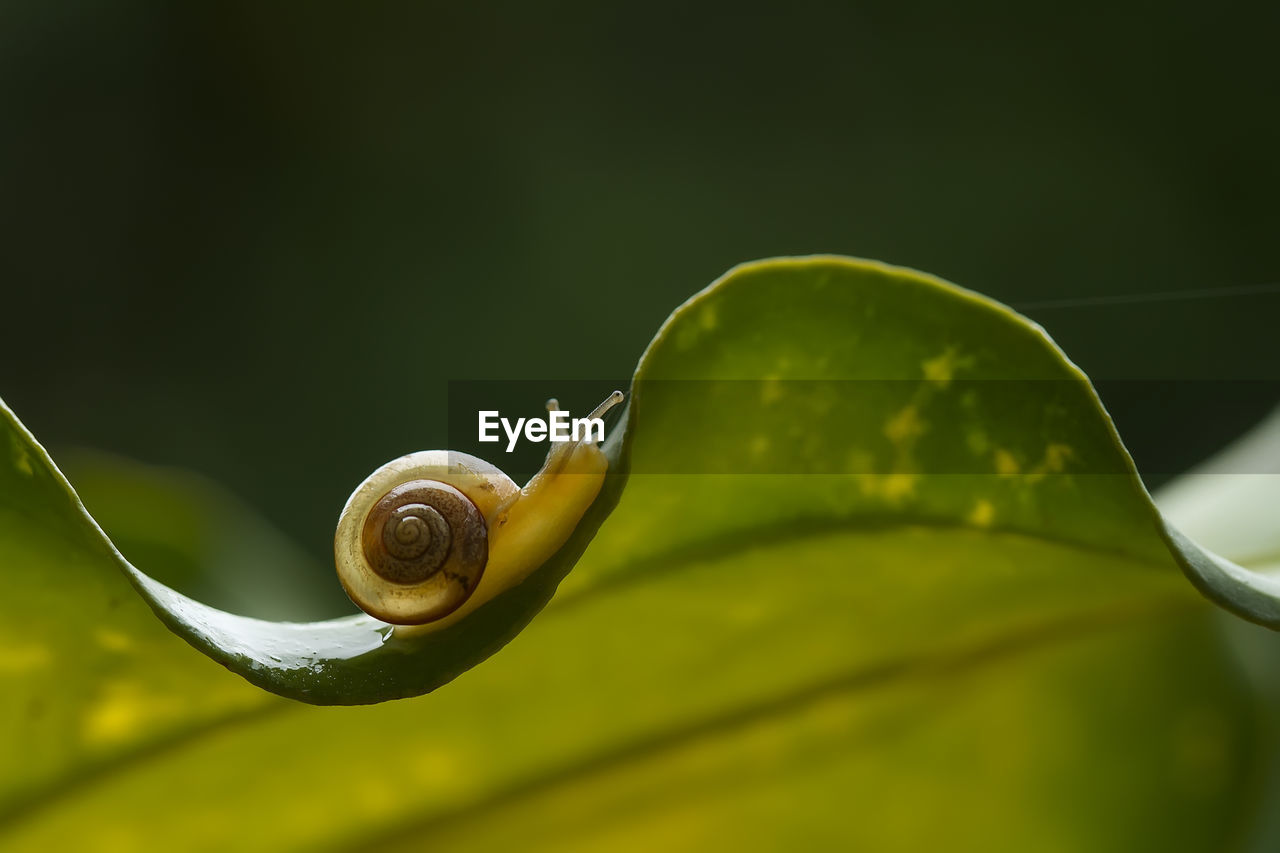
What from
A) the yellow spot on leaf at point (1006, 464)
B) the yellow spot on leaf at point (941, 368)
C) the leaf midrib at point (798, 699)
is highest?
the yellow spot on leaf at point (941, 368)

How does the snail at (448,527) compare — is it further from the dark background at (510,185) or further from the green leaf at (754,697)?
the dark background at (510,185)

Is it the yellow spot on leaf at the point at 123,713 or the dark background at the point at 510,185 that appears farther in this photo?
the dark background at the point at 510,185

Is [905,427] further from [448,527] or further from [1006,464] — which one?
[448,527]

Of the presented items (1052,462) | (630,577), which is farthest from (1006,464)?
(630,577)

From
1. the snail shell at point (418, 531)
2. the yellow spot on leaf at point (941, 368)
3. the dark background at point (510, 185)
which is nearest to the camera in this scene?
the yellow spot on leaf at point (941, 368)

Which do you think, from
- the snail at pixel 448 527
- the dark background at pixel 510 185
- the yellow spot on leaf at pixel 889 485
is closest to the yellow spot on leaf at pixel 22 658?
the snail at pixel 448 527

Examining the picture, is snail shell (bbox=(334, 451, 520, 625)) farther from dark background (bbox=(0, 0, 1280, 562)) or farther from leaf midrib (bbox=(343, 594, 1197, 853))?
dark background (bbox=(0, 0, 1280, 562))

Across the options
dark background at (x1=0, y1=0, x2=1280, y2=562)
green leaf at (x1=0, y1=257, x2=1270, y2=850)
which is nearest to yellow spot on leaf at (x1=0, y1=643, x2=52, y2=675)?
green leaf at (x1=0, y1=257, x2=1270, y2=850)
